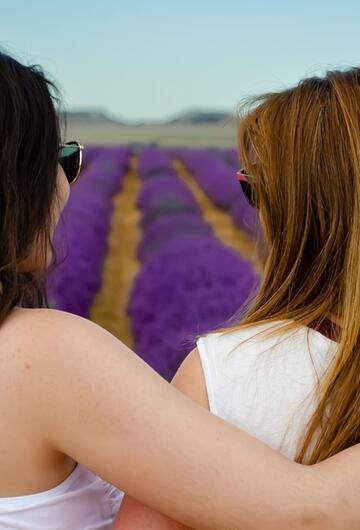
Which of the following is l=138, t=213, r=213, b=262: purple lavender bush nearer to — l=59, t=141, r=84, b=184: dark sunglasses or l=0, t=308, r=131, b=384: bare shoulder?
l=59, t=141, r=84, b=184: dark sunglasses

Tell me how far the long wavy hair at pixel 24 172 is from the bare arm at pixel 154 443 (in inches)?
5.8

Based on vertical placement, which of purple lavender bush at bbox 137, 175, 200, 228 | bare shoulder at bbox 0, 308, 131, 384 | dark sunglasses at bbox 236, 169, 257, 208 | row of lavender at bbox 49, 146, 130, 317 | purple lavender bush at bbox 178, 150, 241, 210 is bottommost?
purple lavender bush at bbox 178, 150, 241, 210

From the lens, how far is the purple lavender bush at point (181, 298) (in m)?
4.48

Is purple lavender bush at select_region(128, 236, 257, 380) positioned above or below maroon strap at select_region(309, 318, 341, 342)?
below

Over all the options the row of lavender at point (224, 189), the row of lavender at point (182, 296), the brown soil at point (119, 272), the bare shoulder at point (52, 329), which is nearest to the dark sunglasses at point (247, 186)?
the bare shoulder at point (52, 329)

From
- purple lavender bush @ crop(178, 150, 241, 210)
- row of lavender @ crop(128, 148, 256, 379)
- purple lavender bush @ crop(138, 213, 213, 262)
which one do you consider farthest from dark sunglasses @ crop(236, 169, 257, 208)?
purple lavender bush @ crop(178, 150, 241, 210)

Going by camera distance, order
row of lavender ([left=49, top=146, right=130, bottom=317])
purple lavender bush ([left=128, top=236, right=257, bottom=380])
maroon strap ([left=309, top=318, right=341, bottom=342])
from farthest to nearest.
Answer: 1. row of lavender ([left=49, top=146, right=130, bottom=317])
2. purple lavender bush ([left=128, top=236, right=257, bottom=380])
3. maroon strap ([left=309, top=318, right=341, bottom=342])

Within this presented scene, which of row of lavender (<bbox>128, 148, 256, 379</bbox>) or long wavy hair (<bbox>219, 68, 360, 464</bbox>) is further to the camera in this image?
row of lavender (<bbox>128, 148, 256, 379</bbox>)

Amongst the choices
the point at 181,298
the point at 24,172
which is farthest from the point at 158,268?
the point at 24,172

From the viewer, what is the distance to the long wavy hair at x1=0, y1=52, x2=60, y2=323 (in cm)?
120

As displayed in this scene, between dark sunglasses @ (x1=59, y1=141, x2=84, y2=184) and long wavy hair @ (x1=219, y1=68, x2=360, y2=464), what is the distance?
268 millimetres

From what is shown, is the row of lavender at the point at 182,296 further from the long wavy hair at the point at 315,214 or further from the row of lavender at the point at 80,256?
the long wavy hair at the point at 315,214

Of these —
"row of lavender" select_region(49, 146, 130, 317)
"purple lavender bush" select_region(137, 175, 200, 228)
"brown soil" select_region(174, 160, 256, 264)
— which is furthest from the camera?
"purple lavender bush" select_region(137, 175, 200, 228)

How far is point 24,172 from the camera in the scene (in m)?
1.23
